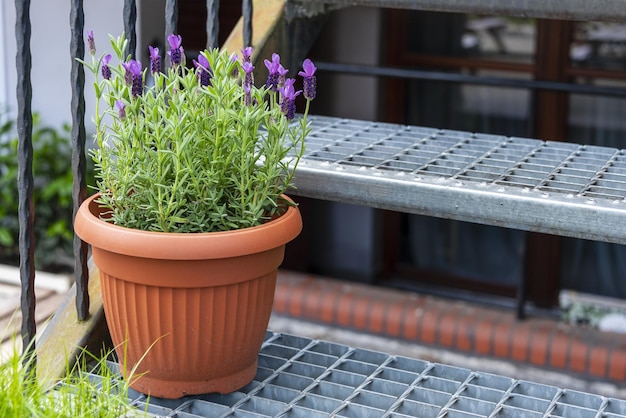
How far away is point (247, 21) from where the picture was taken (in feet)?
6.44

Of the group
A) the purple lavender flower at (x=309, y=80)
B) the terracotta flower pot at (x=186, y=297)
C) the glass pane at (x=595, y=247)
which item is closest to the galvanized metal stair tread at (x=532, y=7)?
the purple lavender flower at (x=309, y=80)

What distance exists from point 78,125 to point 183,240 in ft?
1.27

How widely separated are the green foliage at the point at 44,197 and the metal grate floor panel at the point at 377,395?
2.84 meters

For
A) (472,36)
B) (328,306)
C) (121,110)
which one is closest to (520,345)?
(328,306)

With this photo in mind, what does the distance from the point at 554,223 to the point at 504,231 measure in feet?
11.2

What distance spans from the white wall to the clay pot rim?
3.03 m

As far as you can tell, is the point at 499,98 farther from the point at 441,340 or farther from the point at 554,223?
the point at 554,223

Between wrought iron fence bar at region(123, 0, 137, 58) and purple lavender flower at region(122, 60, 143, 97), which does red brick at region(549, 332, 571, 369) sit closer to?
wrought iron fence bar at region(123, 0, 137, 58)

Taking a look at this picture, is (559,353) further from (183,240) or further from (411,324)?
(183,240)

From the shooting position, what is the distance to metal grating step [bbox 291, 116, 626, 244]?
1.58 metres

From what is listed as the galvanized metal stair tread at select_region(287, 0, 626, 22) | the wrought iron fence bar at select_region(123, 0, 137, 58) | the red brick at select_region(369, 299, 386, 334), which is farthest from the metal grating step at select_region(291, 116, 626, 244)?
the red brick at select_region(369, 299, 386, 334)

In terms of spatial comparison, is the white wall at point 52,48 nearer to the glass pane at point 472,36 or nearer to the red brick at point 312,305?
the red brick at point 312,305

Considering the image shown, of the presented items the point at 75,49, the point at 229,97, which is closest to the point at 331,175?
the point at 229,97

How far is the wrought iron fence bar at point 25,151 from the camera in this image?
181cm
